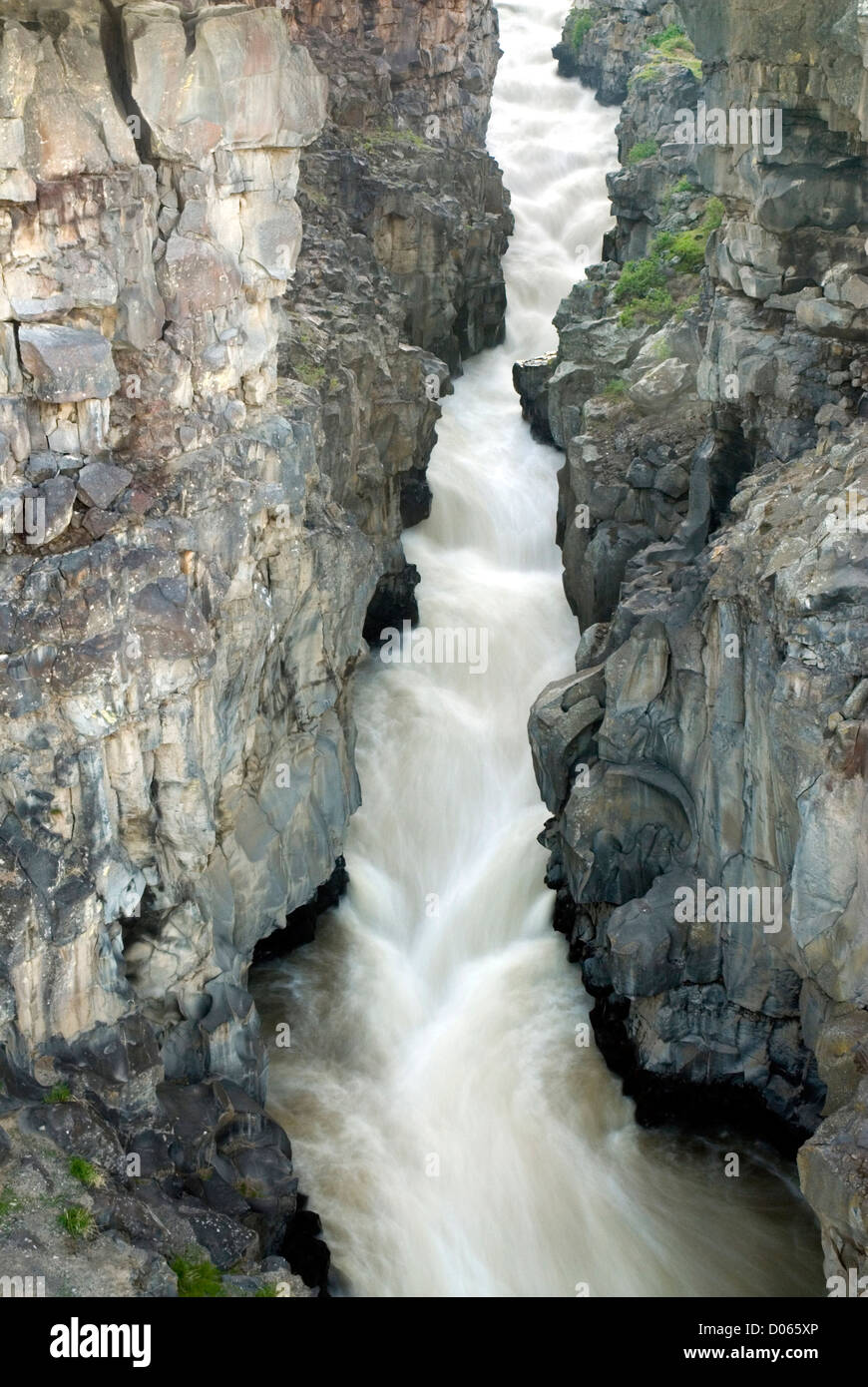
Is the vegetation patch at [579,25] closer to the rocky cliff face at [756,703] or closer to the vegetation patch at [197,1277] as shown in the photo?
the rocky cliff face at [756,703]

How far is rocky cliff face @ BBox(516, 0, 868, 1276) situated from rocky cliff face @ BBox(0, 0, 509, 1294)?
4.74 metres

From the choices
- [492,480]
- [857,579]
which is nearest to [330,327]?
[492,480]

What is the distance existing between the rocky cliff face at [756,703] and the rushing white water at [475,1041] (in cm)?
115

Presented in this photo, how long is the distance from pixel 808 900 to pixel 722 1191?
5623mm

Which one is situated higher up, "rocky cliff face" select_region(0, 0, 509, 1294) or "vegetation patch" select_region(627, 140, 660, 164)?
"vegetation patch" select_region(627, 140, 660, 164)

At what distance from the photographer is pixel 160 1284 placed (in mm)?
17469

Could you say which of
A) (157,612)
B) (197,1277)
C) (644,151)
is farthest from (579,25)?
(197,1277)

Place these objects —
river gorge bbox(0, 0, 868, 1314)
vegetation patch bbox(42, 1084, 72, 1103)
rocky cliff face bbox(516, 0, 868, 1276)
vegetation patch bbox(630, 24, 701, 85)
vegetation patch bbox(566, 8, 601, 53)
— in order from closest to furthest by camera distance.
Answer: vegetation patch bbox(42, 1084, 72, 1103), river gorge bbox(0, 0, 868, 1314), rocky cliff face bbox(516, 0, 868, 1276), vegetation patch bbox(630, 24, 701, 85), vegetation patch bbox(566, 8, 601, 53)

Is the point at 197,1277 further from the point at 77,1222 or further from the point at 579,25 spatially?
the point at 579,25

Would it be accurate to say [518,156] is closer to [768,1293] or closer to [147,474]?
[147,474]

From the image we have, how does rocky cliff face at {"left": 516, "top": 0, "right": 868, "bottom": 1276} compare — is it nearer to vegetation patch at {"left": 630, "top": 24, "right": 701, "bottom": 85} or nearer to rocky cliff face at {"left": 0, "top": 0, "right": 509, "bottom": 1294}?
rocky cliff face at {"left": 0, "top": 0, "right": 509, "bottom": 1294}

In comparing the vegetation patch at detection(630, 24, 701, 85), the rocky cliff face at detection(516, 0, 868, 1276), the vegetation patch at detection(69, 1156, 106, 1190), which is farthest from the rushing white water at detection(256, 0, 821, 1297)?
the vegetation patch at detection(630, 24, 701, 85)

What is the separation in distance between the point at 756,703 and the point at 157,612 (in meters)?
8.41

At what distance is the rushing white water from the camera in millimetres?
22203
